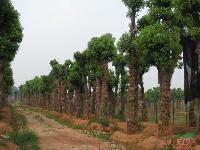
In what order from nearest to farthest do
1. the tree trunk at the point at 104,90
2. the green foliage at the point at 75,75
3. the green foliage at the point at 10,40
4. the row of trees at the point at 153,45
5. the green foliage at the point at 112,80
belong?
the row of trees at the point at 153,45
the green foliage at the point at 10,40
the tree trunk at the point at 104,90
the green foliage at the point at 75,75
the green foliage at the point at 112,80

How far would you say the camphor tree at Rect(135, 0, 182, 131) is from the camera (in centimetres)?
2744

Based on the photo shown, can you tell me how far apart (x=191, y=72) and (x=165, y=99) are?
2.83 metres

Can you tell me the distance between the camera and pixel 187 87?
29.1m

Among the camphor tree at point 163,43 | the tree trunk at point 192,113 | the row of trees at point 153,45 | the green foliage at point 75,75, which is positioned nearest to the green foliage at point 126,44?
the row of trees at point 153,45

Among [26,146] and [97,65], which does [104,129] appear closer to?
[97,65]

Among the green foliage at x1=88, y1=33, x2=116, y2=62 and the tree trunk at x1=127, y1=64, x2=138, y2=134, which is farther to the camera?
the green foliage at x1=88, y1=33, x2=116, y2=62

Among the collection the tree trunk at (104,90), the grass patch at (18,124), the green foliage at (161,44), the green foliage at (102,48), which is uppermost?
the green foliage at (102,48)

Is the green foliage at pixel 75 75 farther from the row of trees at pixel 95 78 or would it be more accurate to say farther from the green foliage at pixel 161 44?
the green foliage at pixel 161 44

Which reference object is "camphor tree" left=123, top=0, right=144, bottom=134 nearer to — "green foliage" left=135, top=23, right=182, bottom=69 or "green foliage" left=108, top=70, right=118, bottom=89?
"green foliage" left=135, top=23, right=182, bottom=69

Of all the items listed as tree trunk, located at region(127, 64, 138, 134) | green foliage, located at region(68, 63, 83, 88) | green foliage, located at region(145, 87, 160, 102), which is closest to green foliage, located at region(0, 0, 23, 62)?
tree trunk, located at region(127, 64, 138, 134)

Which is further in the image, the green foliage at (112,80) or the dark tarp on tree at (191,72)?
the green foliage at (112,80)

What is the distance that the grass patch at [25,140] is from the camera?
74.5ft

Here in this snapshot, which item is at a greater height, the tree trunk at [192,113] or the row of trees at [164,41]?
the row of trees at [164,41]

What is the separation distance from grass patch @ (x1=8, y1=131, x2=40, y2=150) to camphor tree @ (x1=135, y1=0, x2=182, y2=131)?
932cm
